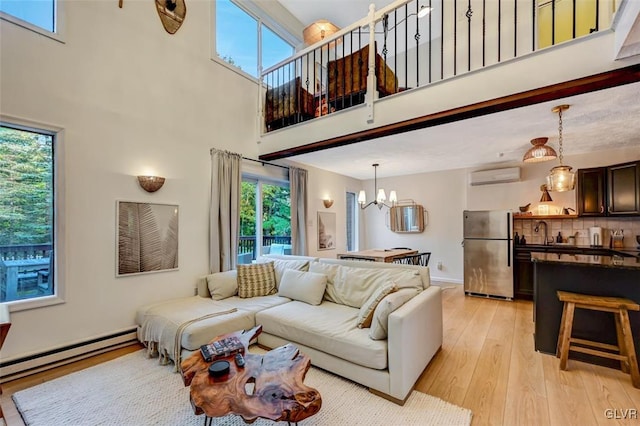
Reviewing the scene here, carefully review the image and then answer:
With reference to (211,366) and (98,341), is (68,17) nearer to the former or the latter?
(98,341)

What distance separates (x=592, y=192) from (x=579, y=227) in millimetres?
640

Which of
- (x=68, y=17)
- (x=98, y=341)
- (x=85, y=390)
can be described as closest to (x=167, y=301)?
(x=98, y=341)

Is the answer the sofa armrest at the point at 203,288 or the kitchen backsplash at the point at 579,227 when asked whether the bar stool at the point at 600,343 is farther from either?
the sofa armrest at the point at 203,288

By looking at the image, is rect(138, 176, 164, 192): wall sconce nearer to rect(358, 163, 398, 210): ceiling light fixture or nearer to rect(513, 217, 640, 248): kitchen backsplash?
rect(358, 163, 398, 210): ceiling light fixture

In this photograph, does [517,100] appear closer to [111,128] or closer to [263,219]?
[263,219]

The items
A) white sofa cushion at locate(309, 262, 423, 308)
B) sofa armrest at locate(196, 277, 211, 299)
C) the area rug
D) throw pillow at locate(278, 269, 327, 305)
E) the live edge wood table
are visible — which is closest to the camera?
the live edge wood table

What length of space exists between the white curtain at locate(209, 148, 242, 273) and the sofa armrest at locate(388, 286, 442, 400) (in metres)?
2.68

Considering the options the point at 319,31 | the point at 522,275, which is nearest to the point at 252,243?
the point at 319,31

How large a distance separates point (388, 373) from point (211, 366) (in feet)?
4.17

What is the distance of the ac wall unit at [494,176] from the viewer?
5.36m

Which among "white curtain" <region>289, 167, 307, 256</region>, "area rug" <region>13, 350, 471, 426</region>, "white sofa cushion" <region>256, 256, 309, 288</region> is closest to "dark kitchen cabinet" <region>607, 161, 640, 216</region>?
"area rug" <region>13, 350, 471, 426</region>

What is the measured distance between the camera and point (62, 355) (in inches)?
108

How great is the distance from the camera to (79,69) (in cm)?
292

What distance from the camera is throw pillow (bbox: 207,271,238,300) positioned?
353cm
